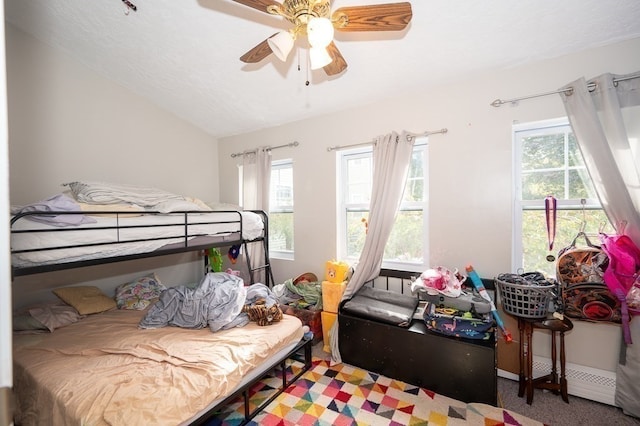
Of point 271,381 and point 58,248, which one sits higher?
point 58,248

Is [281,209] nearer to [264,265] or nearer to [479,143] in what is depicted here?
[264,265]

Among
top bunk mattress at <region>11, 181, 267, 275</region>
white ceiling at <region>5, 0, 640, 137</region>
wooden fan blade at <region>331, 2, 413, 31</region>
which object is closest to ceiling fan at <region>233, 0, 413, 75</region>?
wooden fan blade at <region>331, 2, 413, 31</region>

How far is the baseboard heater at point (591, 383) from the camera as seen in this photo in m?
1.83

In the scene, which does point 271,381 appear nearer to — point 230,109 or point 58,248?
point 58,248

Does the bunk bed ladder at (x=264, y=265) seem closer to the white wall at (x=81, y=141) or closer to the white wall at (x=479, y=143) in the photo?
the white wall at (x=479, y=143)

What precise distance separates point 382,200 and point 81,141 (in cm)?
307

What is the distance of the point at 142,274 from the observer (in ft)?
10.4

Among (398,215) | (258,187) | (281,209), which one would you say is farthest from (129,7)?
(398,215)

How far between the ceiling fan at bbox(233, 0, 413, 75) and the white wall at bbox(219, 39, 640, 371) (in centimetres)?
133

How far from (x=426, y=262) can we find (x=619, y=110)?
1.68m

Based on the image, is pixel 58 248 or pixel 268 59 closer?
pixel 58 248

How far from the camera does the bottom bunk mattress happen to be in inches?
49.1

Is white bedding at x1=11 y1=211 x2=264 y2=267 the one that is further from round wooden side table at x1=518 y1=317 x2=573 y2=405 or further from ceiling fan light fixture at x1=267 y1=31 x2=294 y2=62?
round wooden side table at x1=518 y1=317 x2=573 y2=405

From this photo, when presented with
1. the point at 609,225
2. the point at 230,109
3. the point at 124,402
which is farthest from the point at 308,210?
the point at 609,225
